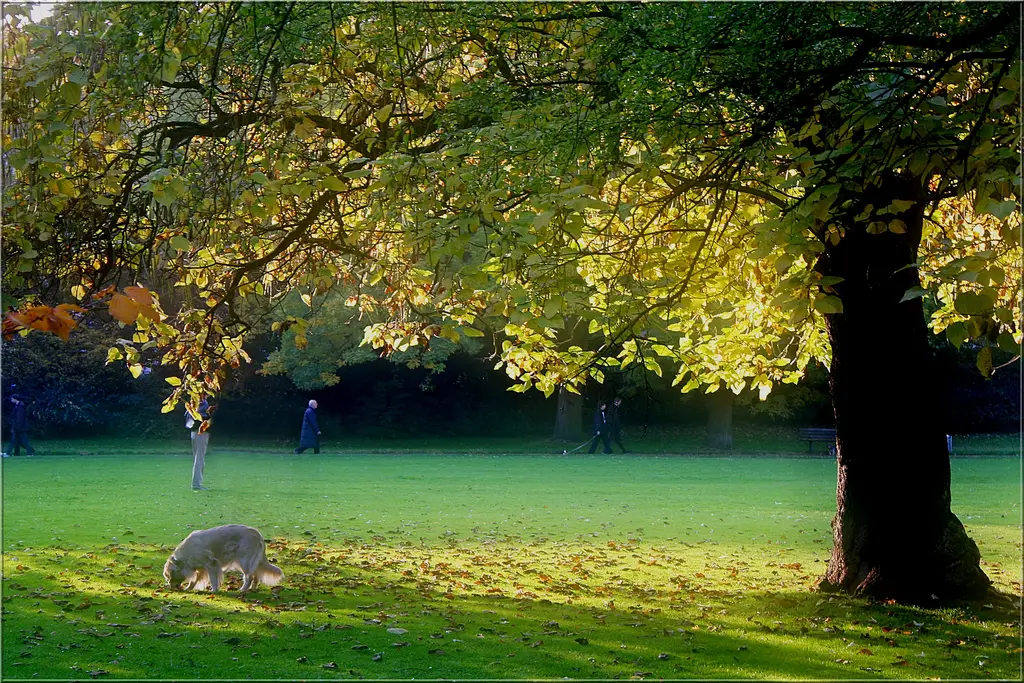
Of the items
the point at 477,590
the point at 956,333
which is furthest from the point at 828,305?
the point at 477,590

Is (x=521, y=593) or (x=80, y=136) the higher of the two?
(x=80, y=136)

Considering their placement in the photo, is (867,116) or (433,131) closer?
(867,116)

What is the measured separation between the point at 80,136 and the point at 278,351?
26.5 m

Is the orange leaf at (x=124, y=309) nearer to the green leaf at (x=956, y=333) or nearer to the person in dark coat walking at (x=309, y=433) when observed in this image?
the green leaf at (x=956, y=333)

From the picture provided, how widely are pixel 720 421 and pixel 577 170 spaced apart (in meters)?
29.0

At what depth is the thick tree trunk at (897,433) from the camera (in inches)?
360

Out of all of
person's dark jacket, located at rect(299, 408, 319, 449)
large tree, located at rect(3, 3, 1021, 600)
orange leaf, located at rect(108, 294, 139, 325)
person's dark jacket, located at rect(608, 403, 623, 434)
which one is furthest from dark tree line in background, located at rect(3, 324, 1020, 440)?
orange leaf, located at rect(108, 294, 139, 325)

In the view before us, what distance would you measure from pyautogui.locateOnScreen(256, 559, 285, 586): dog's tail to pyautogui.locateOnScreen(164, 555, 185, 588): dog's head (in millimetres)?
757

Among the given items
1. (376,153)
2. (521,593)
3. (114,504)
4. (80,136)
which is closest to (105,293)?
(80,136)

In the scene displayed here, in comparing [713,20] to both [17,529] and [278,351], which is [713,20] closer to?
[17,529]

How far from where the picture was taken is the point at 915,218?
907cm

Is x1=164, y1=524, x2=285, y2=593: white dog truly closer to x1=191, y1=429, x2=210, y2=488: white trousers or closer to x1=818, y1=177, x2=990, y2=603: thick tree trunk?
x1=818, y1=177, x2=990, y2=603: thick tree trunk

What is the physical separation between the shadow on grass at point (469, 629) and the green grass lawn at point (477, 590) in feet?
0.10

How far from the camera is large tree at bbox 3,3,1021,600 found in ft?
19.3
